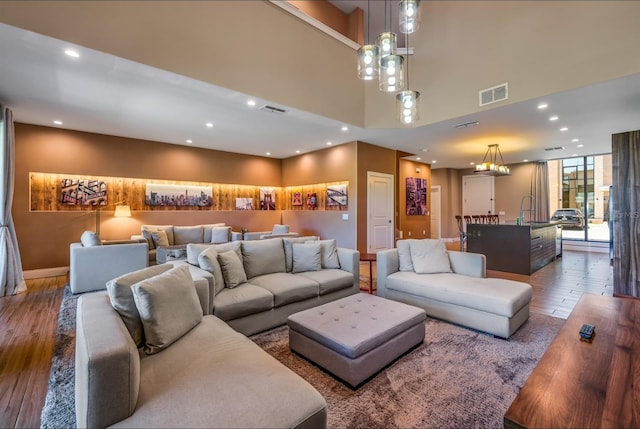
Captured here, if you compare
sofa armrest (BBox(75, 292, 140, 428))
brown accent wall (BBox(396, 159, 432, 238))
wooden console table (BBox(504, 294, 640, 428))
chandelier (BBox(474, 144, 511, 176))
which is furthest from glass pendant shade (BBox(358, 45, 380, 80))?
brown accent wall (BBox(396, 159, 432, 238))

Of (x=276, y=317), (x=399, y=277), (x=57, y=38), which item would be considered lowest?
(x=276, y=317)

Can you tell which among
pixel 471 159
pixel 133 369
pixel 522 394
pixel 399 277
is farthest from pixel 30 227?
pixel 471 159

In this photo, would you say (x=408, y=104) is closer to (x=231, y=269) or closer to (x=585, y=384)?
(x=231, y=269)

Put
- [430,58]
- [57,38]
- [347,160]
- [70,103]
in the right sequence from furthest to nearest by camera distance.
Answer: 1. [347,160]
2. [430,58]
3. [70,103]
4. [57,38]

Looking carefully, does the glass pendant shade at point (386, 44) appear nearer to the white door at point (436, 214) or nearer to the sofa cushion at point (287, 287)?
the sofa cushion at point (287, 287)

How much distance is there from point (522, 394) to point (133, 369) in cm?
174

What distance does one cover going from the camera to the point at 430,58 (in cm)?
511

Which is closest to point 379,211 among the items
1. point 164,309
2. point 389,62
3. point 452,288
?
point 452,288

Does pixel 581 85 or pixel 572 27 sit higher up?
pixel 572 27

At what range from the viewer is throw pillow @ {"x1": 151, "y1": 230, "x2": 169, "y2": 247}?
5930mm

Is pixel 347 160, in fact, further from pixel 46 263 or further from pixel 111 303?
pixel 46 263

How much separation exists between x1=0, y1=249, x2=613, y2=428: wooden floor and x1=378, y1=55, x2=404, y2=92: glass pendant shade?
3.33 m

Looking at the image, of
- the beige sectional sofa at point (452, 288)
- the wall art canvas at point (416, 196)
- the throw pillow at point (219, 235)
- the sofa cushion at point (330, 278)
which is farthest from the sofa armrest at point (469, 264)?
the wall art canvas at point (416, 196)

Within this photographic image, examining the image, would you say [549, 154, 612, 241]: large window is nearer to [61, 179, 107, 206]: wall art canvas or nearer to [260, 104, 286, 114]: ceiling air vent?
[260, 104, 286, 114]: ceiling air vent
